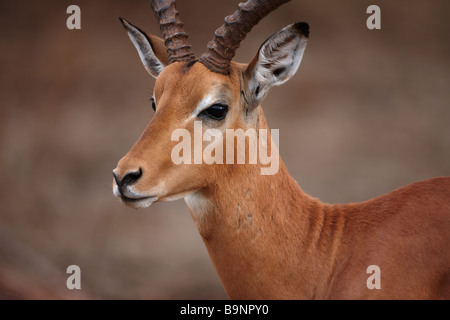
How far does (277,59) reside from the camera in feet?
11.1

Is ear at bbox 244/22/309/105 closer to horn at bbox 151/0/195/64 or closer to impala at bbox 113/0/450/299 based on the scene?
impala at bbox 113/0/450/299

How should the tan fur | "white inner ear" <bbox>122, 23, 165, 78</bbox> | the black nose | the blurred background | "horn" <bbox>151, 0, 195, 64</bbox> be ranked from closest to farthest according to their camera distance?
the black nose → the tan fur → "horn" <bbox>151, 0, 195, 64</bbox> → "white inner ear" <bbox>122, 23, 165, 78</bbox> → the blurred background

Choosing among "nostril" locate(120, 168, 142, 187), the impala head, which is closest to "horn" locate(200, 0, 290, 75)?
the impala head

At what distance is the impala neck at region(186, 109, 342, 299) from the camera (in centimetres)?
330

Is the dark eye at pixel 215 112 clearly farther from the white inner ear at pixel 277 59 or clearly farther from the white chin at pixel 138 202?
the white chin at pixel 138 202

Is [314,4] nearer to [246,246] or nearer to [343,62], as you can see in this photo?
[343,62]

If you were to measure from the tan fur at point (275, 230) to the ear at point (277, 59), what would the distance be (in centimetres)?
9

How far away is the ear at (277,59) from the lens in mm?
3305

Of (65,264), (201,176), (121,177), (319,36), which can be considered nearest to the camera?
(121,177)

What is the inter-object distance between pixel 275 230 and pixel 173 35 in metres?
1.67

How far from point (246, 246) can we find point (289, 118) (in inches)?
265

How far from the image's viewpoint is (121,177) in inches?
113

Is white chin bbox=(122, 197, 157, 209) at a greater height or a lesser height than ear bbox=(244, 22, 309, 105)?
lesser
